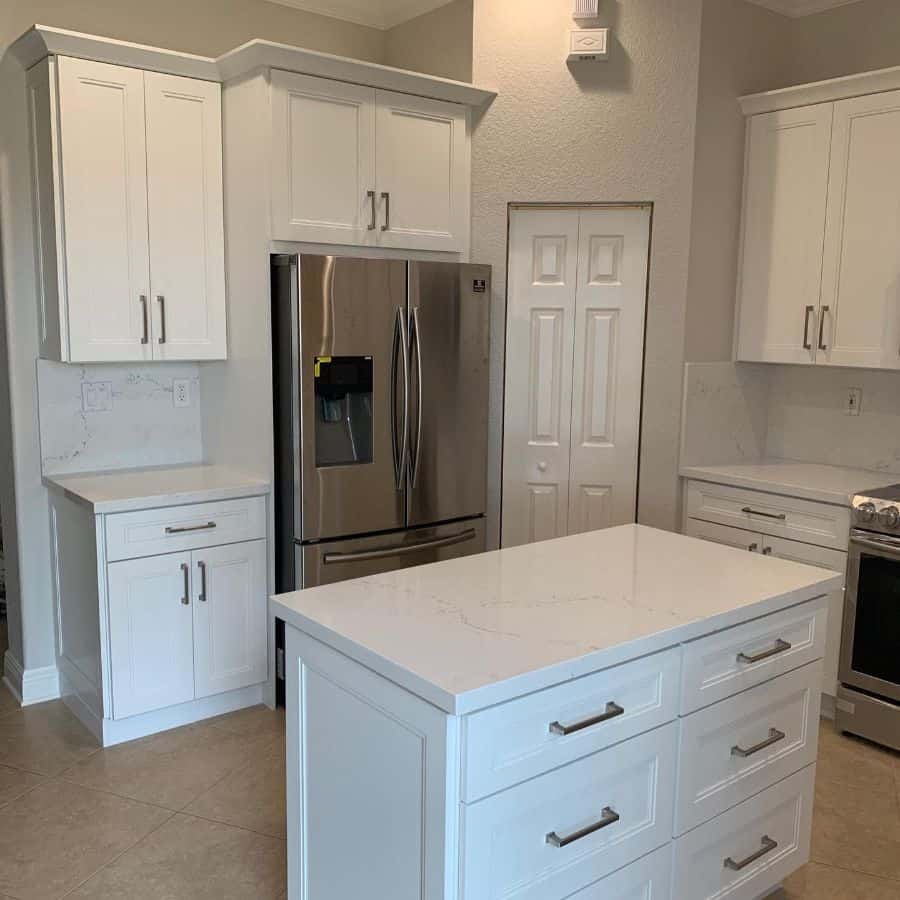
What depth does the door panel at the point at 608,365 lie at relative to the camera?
3.79 meters

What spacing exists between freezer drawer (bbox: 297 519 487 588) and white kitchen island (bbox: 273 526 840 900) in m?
1.17

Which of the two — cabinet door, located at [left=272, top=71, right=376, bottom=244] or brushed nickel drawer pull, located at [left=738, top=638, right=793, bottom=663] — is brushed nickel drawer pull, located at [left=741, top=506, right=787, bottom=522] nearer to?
brushed nickel drawer pull, located at [left=738, top=638, right=793, bottom=663]

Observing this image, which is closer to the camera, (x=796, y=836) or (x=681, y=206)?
(x=796, y=836)

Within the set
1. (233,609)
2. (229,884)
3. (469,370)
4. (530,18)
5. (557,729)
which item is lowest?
(229,884)

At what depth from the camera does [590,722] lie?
1727mm

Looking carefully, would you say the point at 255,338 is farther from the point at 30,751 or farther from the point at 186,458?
the point at 30,751

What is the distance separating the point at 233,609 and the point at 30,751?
0.84 meters

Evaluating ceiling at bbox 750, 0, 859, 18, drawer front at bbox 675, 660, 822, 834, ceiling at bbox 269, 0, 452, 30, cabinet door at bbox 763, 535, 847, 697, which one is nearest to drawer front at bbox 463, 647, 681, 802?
drawer front at bbox 675, 660, 822, 834

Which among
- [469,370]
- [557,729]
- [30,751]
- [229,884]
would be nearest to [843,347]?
[469,370]

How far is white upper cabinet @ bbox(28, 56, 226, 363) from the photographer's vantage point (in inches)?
124

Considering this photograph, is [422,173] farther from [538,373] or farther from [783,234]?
[783,234]

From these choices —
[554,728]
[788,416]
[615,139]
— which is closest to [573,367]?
[615,139]

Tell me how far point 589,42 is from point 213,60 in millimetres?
1464

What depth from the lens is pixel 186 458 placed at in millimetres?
3861
